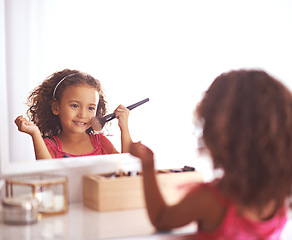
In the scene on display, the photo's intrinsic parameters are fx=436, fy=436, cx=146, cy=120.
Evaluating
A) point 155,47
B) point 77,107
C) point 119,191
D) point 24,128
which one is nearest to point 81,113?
point 77,107

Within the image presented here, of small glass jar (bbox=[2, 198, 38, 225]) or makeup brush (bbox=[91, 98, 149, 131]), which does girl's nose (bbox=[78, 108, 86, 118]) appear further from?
small glass jar (bbox=[2, 198, 38, 225])

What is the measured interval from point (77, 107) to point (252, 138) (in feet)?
3.13

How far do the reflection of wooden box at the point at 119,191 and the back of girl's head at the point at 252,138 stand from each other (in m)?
0.25

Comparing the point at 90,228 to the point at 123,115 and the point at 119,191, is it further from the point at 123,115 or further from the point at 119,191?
the point at 123,115

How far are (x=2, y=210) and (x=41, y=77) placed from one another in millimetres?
837

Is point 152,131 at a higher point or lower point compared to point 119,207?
higher

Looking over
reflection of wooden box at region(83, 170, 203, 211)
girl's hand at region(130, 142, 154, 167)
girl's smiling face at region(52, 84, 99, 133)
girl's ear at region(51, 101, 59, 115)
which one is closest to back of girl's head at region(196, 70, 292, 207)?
girl's hand at region(130, 142, 154, 167)

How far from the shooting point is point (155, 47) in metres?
1.53

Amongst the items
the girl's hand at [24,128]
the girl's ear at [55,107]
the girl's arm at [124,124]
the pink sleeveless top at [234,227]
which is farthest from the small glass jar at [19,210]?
the girl's ear at [55,107]

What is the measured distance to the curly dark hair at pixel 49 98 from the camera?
155cm

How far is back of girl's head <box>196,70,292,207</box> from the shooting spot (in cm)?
68

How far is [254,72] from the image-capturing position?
73 cm

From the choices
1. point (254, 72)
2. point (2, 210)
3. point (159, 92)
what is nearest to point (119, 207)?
point (2, 210)

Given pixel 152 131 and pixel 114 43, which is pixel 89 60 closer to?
pixel 114 43
